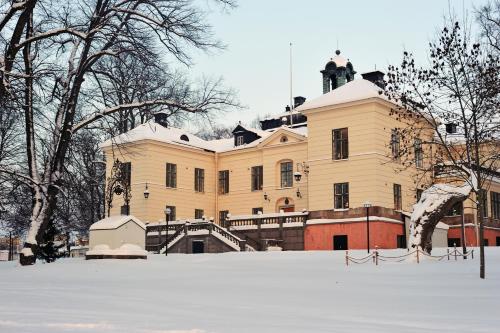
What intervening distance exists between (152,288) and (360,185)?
24206 millimetres

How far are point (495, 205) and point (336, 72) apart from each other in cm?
1660

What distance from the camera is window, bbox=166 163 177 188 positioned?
48625 mm

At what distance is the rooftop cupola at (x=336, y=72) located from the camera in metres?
52.8

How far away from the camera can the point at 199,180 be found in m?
51.4

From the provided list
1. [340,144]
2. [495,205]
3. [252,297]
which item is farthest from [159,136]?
[252,297]

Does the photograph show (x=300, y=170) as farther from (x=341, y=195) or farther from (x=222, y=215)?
(x=222, y=215)

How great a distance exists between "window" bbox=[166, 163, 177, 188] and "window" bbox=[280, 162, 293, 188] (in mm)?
8369

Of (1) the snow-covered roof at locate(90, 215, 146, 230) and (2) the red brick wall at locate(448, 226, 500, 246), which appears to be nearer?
(1) the snow-covered roof at locate(90, 215, 146, 230)

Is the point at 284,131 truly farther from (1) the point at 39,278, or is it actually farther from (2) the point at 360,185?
(1) the point at 39,278

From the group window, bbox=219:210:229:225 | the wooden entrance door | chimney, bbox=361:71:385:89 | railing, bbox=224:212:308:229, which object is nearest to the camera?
railing, bbox=224:212:308:229

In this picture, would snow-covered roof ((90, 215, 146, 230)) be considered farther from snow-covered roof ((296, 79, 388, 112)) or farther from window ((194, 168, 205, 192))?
window ((194, 168, 205, 192))

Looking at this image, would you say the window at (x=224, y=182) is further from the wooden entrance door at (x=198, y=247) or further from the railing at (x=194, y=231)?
the wooden entrance door at (x=198, y=247)

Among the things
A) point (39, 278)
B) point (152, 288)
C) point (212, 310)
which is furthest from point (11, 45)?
point (212, 310)

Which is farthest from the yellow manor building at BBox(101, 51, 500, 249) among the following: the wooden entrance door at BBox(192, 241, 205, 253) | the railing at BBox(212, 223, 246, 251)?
the wooden entrance door at BBox(192, 241, 205, 253)
